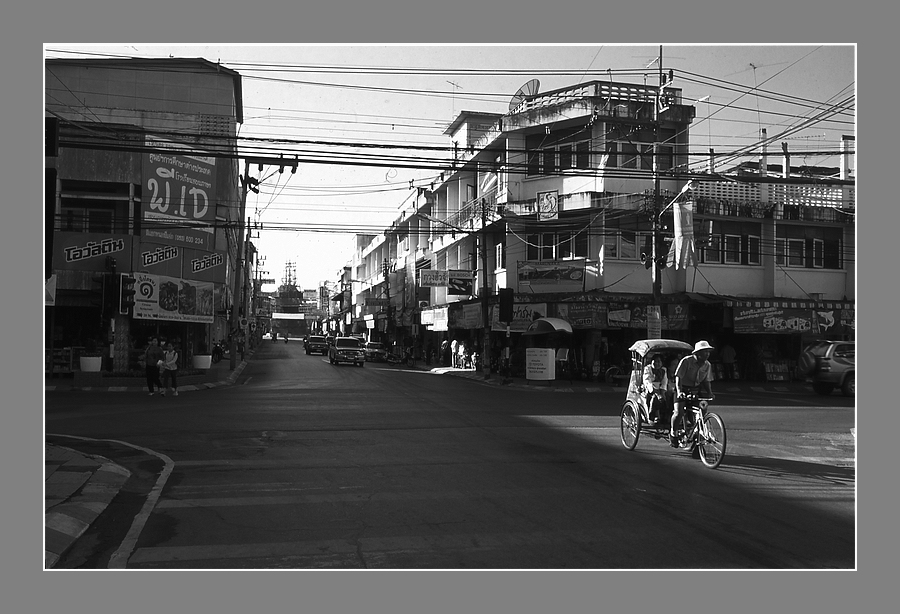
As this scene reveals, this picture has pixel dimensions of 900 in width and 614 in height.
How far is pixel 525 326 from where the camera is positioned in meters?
35.3

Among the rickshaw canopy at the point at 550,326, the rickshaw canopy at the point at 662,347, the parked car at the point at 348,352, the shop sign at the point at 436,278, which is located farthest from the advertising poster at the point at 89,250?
the rickshaw canopy at the point at 662,347

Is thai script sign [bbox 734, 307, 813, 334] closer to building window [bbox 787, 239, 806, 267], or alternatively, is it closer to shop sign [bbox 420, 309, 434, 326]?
building window [bbox 787, 239, 806, 267]

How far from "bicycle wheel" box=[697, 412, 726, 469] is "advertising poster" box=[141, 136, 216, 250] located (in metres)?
23.2

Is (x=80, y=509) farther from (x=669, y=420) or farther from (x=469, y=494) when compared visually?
(x=669, y=420)

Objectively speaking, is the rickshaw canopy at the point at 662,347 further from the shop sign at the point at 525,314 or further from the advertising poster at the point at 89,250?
→ the advertising poster at the point at 89,250

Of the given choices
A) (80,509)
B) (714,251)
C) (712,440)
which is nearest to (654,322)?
(714,251)

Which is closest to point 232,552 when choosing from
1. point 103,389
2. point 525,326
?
point 103,389

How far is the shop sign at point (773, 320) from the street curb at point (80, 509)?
2764cm

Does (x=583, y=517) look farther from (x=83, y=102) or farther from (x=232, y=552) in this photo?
(x=83, y=102)

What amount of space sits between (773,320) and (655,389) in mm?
22972

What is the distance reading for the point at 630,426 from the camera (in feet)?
42.8

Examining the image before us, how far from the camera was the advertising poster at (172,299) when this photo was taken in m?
30.3

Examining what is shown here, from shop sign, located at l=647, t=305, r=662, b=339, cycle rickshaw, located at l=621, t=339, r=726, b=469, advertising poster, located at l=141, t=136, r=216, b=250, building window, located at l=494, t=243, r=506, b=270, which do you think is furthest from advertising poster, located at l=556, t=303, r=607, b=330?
cycle rickshaw, located at l=621, t=339, r=726, b=469

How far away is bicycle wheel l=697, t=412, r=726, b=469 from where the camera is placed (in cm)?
1102
